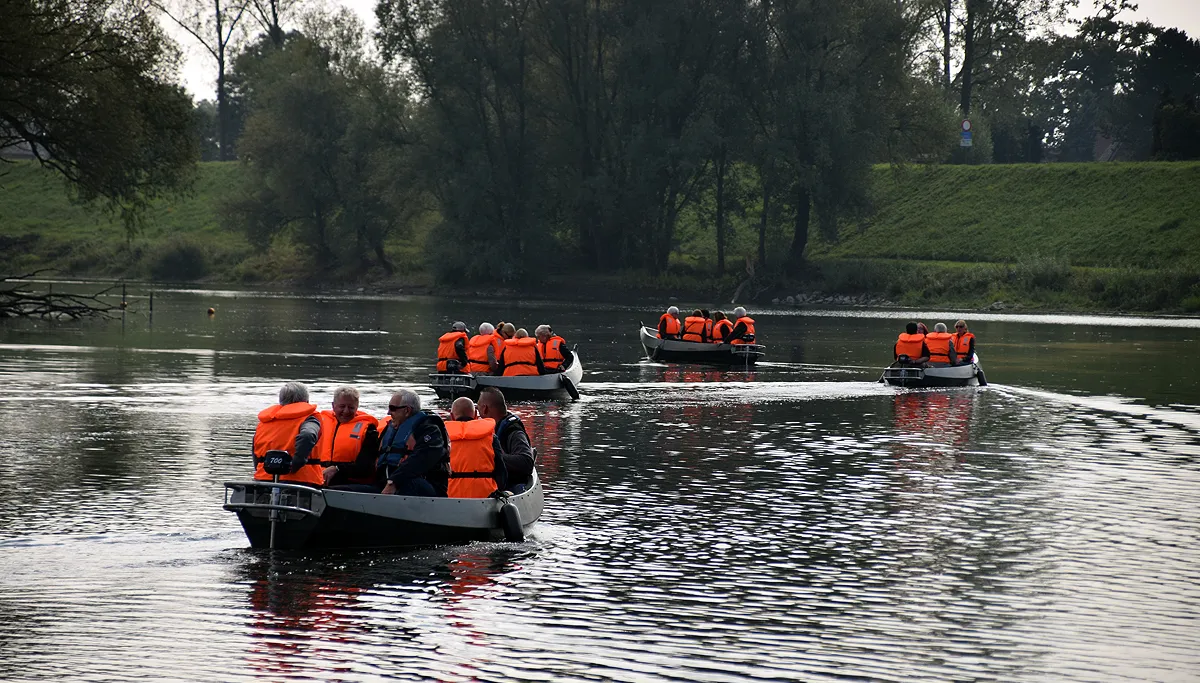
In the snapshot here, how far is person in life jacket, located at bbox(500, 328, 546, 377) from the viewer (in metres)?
33.9

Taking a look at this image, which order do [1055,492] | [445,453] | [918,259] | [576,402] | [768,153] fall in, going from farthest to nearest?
[918,259] → [768,153] → [576,402] → [1055,492] → [445,453]

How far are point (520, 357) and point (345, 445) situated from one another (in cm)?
1721

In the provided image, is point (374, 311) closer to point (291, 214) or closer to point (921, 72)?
point (291, 214)

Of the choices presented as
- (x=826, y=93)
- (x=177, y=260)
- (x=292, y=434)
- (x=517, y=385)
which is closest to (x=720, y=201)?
(x=826, y=93)

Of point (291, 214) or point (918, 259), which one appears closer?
point (918, 259)

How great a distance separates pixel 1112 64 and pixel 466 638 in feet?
418

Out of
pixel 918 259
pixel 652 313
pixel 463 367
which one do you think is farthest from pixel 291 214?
pixel 463 367

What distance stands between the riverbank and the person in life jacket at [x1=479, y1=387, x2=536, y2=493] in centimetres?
5983

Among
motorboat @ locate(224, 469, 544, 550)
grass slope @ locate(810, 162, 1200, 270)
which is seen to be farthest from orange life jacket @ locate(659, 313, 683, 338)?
grass slope @ locate(810, 162, 1200, 270)

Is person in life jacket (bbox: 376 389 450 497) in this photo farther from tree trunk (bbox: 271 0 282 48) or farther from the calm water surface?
tree trunk (bbox: 271 0 282 48)

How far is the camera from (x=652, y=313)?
246ft

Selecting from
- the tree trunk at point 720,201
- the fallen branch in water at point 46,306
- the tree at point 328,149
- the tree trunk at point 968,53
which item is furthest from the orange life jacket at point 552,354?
the tree trunk at point 968,53

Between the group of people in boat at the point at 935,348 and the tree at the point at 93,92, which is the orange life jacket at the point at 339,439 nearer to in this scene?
the group of people in boat at the point at 935,348

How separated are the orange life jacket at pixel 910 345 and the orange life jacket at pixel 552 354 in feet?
34.0
